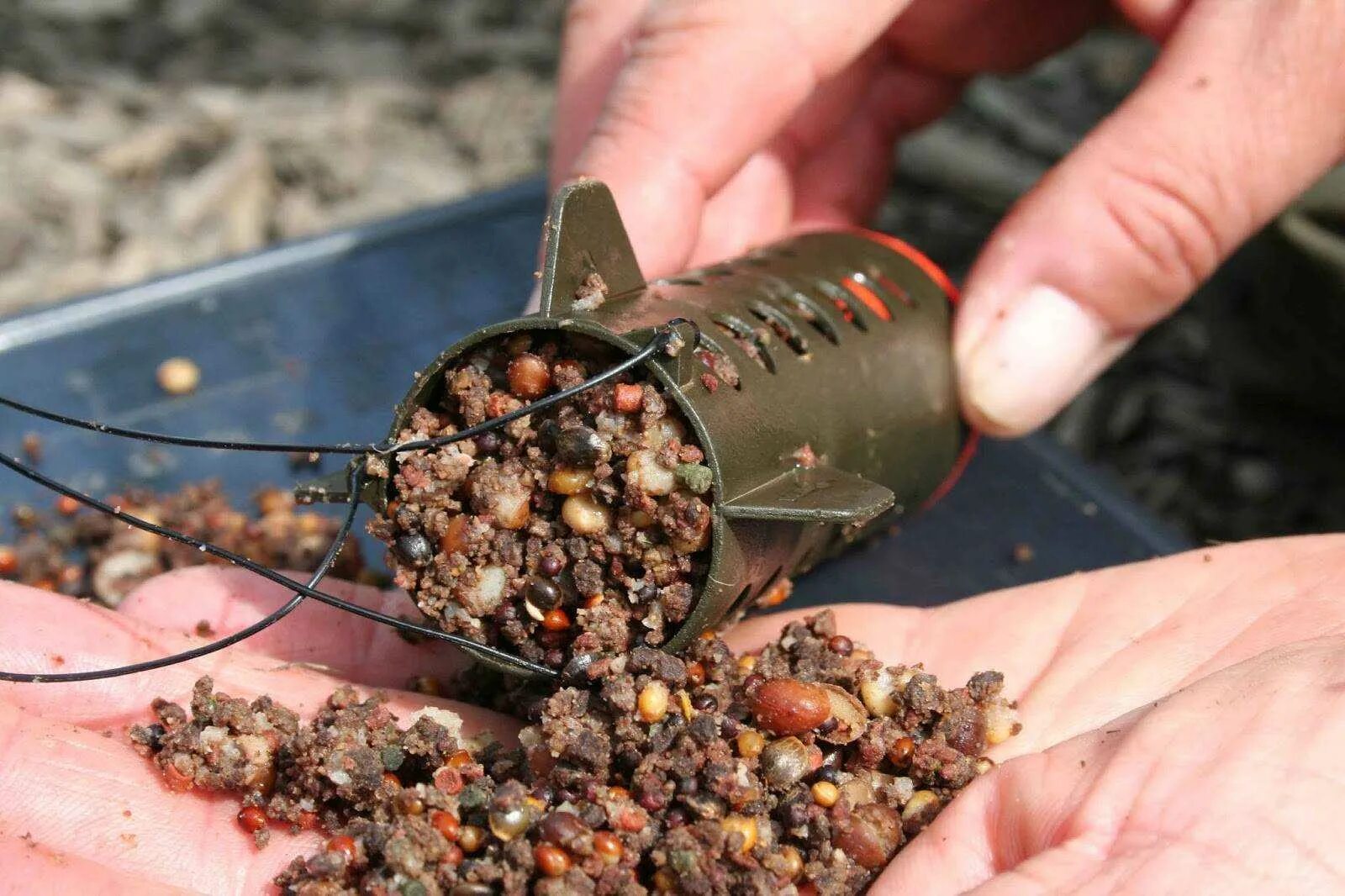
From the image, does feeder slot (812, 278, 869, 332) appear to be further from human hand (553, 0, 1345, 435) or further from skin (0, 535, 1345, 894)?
skin (0, 535, 1345, 894)

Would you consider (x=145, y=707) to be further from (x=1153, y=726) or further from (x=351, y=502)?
(x=1153, y=726)

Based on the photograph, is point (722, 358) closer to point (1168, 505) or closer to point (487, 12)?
point (1168, 505)

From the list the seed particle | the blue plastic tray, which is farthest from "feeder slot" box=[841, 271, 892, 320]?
the seed particle

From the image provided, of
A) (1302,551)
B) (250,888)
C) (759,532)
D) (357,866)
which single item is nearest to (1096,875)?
(759,532)

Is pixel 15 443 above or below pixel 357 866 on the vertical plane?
above

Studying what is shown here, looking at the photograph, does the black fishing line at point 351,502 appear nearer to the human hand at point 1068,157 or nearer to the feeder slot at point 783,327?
the feeder slot at point 783,327

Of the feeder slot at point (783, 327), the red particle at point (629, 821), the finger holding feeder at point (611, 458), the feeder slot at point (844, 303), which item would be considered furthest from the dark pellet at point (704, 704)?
the feeder slot at point (844, 303)
